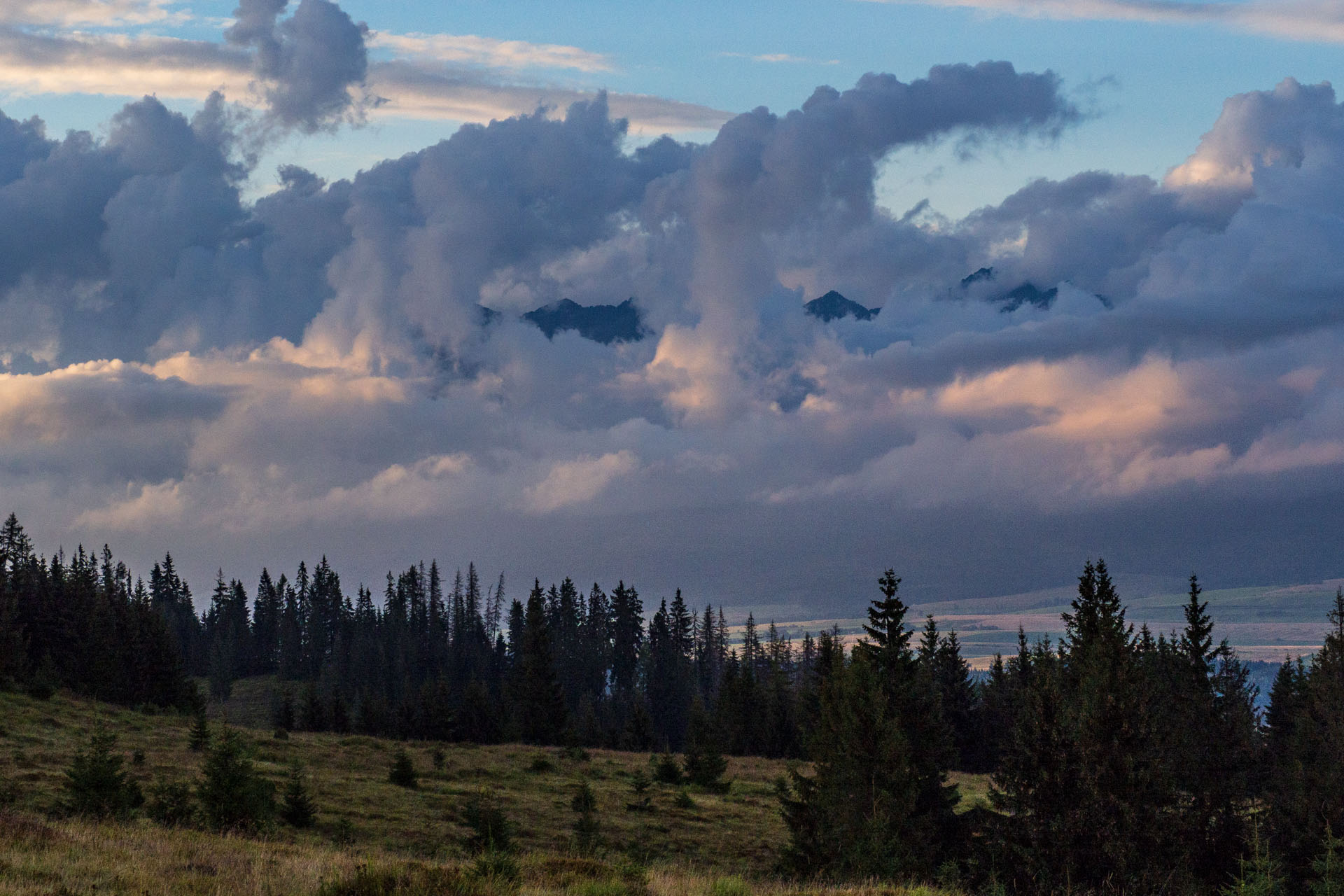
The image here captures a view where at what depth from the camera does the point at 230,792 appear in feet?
102

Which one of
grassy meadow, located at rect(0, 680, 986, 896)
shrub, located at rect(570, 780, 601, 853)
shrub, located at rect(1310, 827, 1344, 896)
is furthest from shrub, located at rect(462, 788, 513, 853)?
shrub, located at rect(1310, 827, 1344, 896)

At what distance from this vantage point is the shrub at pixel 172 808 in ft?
104

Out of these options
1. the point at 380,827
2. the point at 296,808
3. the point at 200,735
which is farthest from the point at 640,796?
the point at 200,735

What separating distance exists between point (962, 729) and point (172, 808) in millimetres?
82917

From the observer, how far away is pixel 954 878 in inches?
1252

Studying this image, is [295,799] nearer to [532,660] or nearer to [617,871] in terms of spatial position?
[617,871]

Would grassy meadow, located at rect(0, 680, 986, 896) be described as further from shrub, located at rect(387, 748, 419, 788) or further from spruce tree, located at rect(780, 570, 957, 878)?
spruce tree, located at rect(780, 570, 957, 878)

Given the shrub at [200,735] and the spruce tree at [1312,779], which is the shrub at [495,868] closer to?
the spruce tree at [1312,779]

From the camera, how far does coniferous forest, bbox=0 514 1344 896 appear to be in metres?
39.8

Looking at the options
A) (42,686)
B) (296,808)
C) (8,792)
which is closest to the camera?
(8,792)

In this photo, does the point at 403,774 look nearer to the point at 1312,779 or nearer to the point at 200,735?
the point at 200,735

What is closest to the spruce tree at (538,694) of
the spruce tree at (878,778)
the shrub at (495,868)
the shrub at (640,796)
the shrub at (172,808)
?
the shrub at (640,796)

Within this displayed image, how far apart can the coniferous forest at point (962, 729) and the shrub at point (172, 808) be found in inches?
737

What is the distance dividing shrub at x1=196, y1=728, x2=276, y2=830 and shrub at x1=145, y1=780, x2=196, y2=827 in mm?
520
